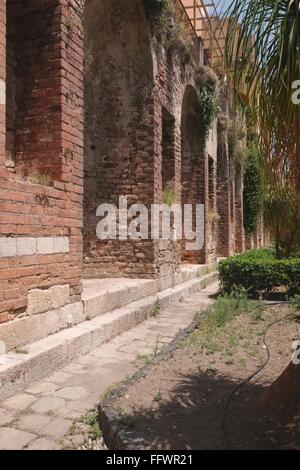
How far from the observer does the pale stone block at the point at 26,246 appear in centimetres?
431

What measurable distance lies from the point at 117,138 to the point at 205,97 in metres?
4.43

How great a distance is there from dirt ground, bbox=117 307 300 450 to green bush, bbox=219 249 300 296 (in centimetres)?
308

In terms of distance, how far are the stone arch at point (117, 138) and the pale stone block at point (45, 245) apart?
3245 millimetres

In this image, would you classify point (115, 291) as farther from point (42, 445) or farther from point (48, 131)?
point (42, 445)

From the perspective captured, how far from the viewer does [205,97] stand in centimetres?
1177

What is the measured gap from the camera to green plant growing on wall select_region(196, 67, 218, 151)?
461 inches

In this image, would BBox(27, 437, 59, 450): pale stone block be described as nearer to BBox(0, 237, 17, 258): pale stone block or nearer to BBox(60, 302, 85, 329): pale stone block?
BBox(0, 237, 17, 258): pale stone block

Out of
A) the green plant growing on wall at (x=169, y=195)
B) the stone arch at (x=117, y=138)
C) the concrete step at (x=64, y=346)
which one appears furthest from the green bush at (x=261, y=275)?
the concrete step at (x=64, y=346)
